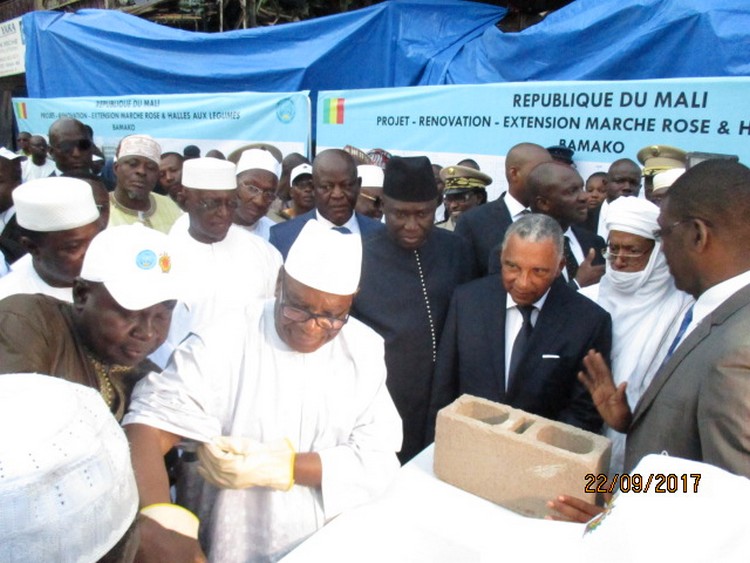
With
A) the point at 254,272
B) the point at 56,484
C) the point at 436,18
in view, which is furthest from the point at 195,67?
the point at 56,484

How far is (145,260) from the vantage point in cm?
136

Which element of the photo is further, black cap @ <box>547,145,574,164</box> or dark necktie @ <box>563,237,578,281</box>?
black cap @ <box>547,145,574,164</box>

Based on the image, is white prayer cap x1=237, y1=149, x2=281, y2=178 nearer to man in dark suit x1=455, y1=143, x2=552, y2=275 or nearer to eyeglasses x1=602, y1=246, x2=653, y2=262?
man in dark suit x1=455, y1=143, x2=552, y2=275

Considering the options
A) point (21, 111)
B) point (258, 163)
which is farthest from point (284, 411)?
point (21, 111)

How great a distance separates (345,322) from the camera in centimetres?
146

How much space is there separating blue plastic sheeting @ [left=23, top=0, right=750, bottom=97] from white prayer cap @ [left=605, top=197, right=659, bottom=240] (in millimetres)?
2896

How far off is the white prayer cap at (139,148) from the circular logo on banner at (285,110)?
234 cm

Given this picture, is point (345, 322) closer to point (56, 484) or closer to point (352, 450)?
point (352, 450)

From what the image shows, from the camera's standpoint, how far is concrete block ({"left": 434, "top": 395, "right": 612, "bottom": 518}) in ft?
4.74

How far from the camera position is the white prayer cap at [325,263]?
1.40 m

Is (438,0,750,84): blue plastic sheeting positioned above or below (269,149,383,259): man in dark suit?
above

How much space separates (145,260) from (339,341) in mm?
543

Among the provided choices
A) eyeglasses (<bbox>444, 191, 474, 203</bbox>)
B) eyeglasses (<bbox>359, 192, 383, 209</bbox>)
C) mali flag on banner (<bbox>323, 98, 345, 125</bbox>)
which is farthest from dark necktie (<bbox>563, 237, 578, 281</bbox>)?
mali flag on banner (<bbox>323, 98, 345, 125</bbox>)
